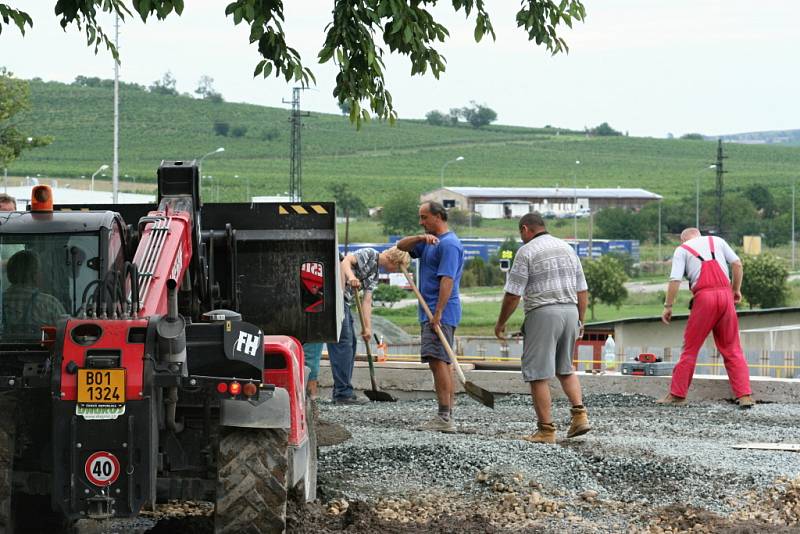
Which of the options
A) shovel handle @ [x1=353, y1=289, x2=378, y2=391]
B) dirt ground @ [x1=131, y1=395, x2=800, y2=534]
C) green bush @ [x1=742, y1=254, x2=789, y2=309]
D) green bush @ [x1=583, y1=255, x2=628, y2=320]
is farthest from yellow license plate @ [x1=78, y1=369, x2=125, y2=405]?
green bush @ [x1=742, y1=254, x2=789, y2=309]

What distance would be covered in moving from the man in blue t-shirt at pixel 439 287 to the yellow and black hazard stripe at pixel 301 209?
4.12 feet

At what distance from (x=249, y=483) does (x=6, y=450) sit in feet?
3.78

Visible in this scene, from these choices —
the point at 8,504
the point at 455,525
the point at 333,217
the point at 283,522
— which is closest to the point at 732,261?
the point at 333,217

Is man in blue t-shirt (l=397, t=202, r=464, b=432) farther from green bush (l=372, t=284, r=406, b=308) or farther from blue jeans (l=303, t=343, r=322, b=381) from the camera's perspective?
green bush (l=372, t=284, r=406, b=308)

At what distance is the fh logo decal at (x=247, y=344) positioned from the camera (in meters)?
6.60

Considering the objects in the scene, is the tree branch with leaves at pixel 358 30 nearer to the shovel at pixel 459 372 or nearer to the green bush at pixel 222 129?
the shovel at pixel 459 372

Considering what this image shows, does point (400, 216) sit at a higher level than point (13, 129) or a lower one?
lower

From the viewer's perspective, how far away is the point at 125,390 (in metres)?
6.11

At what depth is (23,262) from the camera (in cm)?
712

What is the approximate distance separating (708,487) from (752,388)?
229 inches

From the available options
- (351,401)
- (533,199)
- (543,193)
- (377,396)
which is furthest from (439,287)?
(543,193)

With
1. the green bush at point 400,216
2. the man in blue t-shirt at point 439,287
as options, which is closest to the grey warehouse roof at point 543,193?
the green bush at point 400,216

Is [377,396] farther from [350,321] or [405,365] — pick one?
[405,365]

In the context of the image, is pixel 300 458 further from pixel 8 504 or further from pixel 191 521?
pixel 8 504
